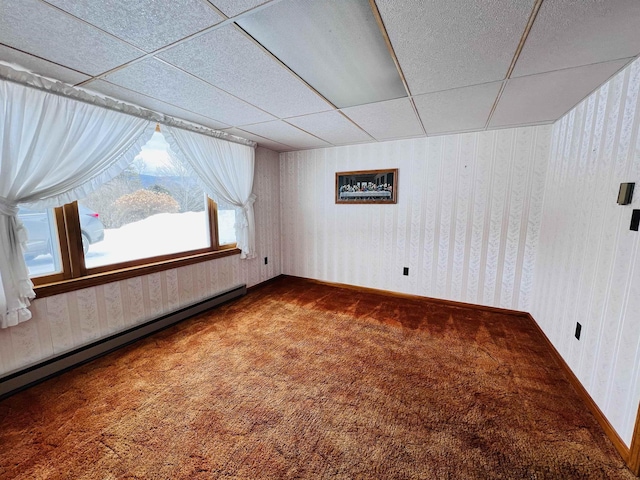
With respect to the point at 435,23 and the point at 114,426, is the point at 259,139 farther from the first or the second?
the point at 114,426

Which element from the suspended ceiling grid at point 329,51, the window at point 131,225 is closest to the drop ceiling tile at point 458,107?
the suspended ceiling grid at point 329,51

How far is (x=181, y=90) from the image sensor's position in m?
1.99

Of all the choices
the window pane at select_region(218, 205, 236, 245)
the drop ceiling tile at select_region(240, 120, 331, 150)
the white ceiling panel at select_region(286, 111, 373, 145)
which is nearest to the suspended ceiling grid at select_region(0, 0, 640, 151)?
the white ceiling panel at select_region(286, 111, 373, 145)

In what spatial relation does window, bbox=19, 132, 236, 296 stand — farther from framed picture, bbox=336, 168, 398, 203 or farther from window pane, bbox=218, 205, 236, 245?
framed picture, bbox=336, 168, 398, 203

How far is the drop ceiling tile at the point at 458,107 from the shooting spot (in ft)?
6.52

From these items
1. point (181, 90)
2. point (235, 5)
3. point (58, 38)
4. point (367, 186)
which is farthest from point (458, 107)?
point (58, 38)

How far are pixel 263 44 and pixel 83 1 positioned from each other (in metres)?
0.76

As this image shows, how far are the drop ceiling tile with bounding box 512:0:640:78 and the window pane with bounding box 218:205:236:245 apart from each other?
128 inches

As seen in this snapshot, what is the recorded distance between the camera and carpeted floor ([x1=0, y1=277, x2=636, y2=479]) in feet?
4.45

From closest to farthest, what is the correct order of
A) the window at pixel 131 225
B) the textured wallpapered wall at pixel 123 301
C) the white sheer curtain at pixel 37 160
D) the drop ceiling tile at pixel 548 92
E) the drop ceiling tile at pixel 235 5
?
the drop ceiling tile at pixel 235 5 → the drop ceiling tile at pixel 548 92 → the white sheer curtain at pixel 37 160 → the textured wallpapered wall at pixel 123 301 → the window at pixel 131 225

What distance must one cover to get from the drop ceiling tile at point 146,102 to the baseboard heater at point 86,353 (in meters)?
2.08

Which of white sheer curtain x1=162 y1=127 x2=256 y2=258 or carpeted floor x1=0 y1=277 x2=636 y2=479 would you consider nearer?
carpeted floor x1=0 y1=277 x2=636 y2=479

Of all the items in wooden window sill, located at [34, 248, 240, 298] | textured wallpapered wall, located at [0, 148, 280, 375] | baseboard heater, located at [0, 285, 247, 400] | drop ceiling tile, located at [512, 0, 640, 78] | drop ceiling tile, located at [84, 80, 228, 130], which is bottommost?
baseboard heater, located at [0, 285, 247, 400]

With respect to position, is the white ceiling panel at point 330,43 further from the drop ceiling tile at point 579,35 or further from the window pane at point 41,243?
the window pane at point 41,243
